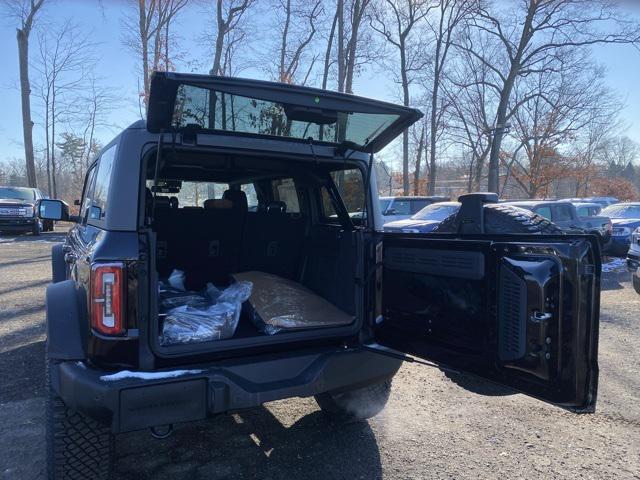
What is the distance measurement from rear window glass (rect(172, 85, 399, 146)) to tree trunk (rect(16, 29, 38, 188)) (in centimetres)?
2401

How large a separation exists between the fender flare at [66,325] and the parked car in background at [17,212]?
51.8 feet

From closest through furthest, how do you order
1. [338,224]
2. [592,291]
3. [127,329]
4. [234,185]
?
[592,291]
[127,329]
[338,224]
[234,185]

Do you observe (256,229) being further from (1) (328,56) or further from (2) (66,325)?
(1) (328,56)

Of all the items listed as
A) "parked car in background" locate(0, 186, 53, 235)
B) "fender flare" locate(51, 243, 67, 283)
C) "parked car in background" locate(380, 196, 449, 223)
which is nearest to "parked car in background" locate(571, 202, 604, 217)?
"parked car in background" locate(380, 196, 449, 223)

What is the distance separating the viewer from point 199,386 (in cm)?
222

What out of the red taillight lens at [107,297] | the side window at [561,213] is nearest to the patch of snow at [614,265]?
the side window at [561,213]

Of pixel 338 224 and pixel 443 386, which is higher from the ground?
pixel 338 224

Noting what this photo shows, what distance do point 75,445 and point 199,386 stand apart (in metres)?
0.71

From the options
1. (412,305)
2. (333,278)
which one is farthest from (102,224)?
(412,305)

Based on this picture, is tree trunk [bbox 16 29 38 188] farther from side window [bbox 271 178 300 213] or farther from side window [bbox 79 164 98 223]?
side window [bbox 271 178 300 213]

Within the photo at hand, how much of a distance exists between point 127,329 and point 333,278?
152cm

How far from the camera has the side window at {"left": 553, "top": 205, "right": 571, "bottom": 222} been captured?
39.2 feet

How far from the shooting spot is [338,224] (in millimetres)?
Result: 3529

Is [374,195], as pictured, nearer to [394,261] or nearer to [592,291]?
[394,261]
